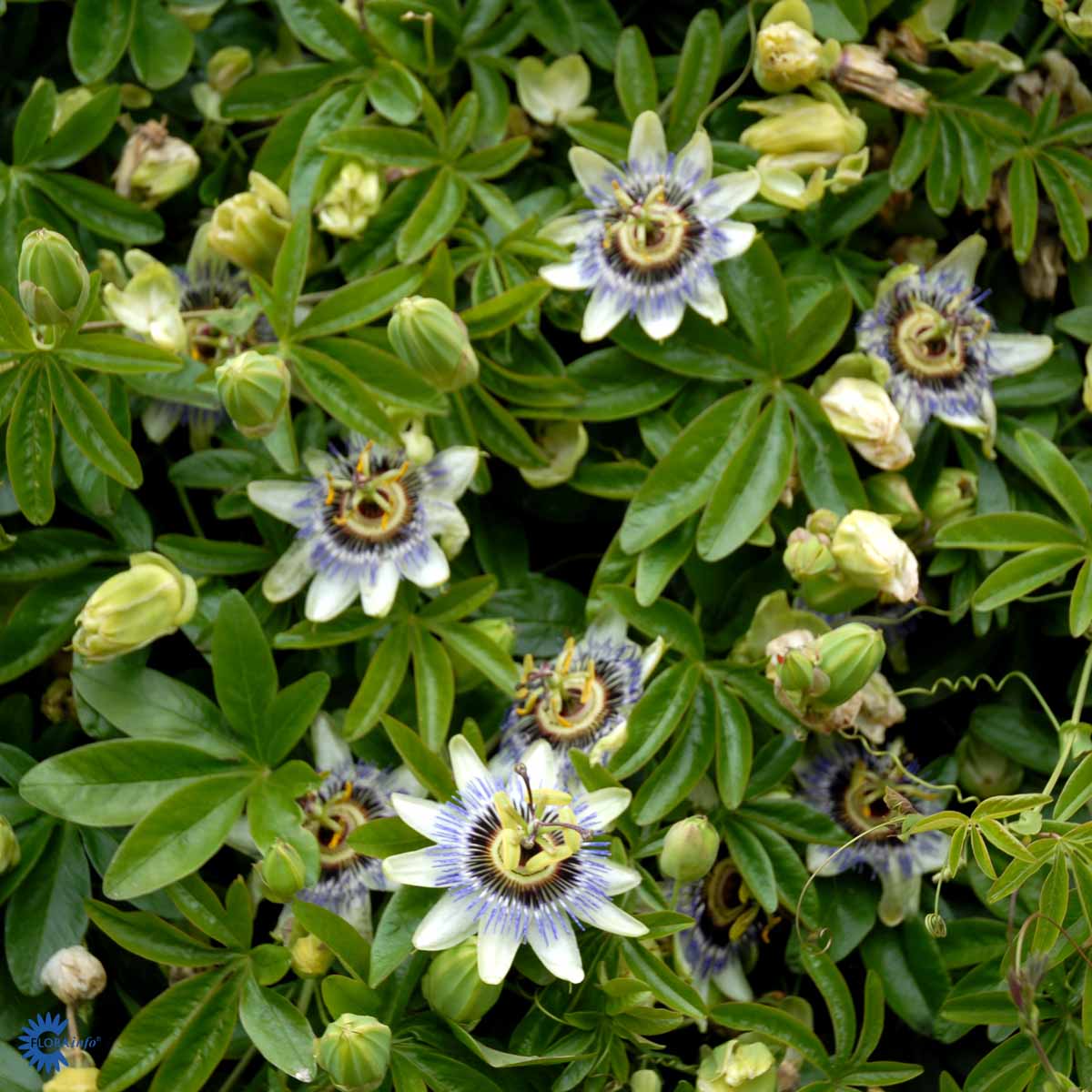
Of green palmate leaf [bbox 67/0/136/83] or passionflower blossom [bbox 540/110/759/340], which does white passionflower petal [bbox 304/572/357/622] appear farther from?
green palmate leaf [bbox 67/0/136/83]

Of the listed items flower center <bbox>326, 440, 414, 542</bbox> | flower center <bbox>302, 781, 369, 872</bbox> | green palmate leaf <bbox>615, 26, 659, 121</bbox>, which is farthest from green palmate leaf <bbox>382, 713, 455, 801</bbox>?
green palmate leaf <bbox>615, 26, 659, 121</bbox>

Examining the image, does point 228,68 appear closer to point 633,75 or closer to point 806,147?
point 633,75

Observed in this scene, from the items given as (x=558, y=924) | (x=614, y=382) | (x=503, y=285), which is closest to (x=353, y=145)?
(x=503, y=285)

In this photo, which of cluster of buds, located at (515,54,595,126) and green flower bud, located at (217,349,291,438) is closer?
green flower bud, located at (217,349,291,438)

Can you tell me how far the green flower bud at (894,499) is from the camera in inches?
68.1

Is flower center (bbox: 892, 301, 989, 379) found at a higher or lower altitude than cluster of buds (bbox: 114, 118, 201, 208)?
lower

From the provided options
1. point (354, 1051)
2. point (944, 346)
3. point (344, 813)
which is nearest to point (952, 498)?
point (944, 346)

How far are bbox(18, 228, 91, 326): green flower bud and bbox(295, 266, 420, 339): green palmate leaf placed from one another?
0.27m

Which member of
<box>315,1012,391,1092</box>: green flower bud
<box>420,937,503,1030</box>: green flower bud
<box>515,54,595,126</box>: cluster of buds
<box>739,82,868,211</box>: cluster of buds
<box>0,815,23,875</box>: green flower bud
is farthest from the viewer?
<box>515,54,595,126</box>: cluster of buds

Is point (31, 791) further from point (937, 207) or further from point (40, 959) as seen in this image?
point (937, 207)

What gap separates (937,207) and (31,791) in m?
1.27

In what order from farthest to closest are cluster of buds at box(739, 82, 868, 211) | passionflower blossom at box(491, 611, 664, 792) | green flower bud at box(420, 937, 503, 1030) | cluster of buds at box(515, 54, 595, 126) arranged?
1. cluster of buds at box(515, 54, 595, 126)
2. cluster of buds at box(739, 82, 868, 211)
3. passionflower blossom at box(491, 611, 664, 792)
4. green flower bud at box(420, 937, 503, 1030)

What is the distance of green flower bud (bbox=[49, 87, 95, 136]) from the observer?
186 centimetres

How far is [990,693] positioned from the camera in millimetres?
1835
